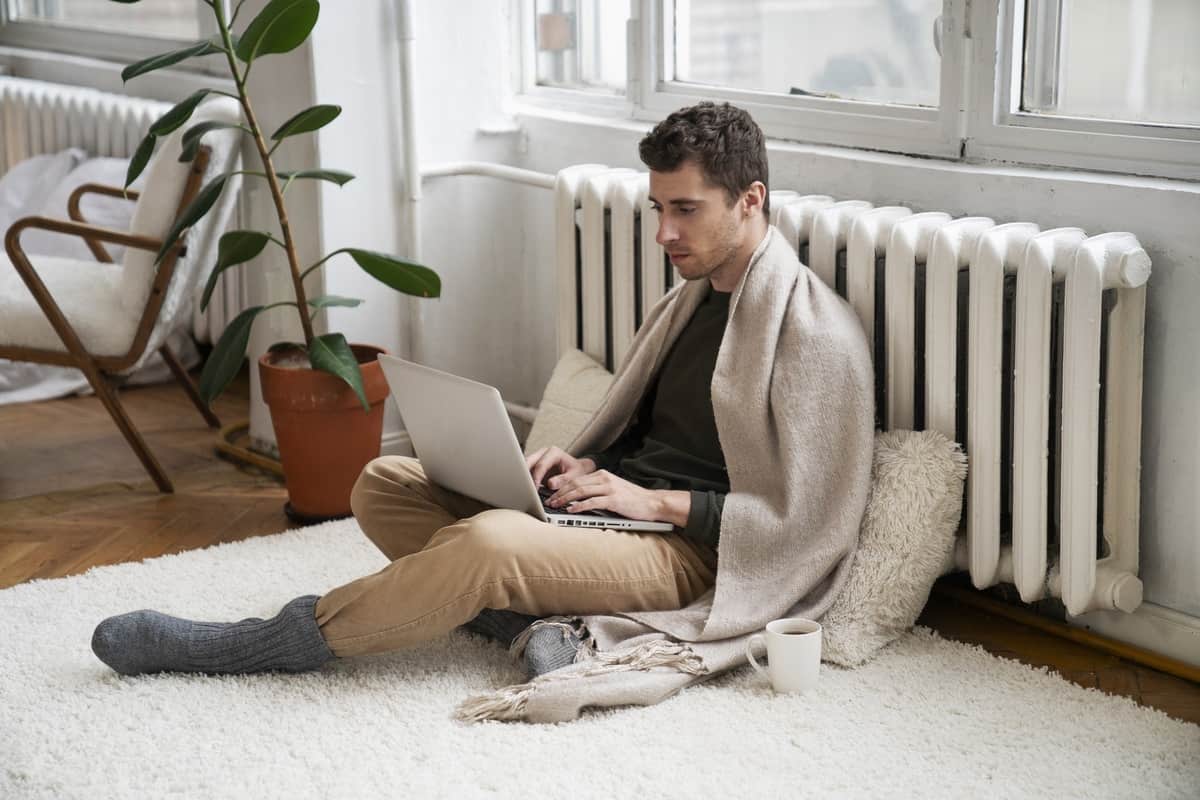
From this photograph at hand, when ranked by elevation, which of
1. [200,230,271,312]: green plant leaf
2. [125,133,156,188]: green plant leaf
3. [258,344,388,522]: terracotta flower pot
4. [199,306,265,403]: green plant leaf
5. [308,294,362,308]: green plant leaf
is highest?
[125,133,156,188]: green plant leaf

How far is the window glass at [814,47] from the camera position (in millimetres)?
2658

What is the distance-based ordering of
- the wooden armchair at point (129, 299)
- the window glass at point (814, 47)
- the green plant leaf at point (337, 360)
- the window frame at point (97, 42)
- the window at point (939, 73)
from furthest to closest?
the window frame at point (97, 42)
the wooden armchair at point (129, 299)
the green plant leaf at point (337, 360)
the window glass at point (814, 47)
the window at point (939, 73)

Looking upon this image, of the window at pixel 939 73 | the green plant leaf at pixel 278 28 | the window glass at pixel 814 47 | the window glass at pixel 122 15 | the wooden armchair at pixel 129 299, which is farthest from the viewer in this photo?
the window glass at pixel 122 15

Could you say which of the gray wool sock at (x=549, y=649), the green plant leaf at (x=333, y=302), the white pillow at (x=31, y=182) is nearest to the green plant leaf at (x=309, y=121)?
the green plant leaf at (x=333, y=302)

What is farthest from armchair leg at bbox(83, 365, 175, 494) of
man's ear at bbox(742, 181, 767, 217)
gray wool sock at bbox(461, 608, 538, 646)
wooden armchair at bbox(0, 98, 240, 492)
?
man's ear at bbox(742, 181, 767, 217)

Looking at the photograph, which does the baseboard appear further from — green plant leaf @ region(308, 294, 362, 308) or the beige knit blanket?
green plant leaf @ region(308, 294, 362, 308)

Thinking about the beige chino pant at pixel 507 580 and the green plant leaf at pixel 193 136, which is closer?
the beige chino pant at pixel 507 580

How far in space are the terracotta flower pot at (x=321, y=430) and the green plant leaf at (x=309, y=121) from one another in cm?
52

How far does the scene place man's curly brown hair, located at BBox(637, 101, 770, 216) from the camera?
7.51 feet

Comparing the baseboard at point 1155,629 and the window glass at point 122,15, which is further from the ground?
the window glass at point 122,15

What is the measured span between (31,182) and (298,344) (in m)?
1.85

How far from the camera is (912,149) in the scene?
2646mm

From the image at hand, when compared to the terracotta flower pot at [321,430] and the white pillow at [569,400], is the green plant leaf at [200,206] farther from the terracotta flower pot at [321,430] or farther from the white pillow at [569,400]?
the white pillow at [569,400]

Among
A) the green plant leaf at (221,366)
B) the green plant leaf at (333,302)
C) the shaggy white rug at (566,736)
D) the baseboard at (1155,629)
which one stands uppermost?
the green plant leaf at (333,302)
